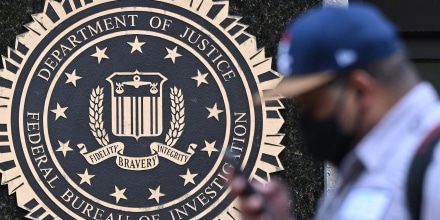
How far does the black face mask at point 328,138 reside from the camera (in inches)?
81.8

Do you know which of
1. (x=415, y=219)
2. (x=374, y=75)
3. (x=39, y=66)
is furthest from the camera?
(x=39, y=66)

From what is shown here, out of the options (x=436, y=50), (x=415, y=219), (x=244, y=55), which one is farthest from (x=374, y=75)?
(x=436, y=50)

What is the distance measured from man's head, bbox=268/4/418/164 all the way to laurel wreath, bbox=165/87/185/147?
3144 mm

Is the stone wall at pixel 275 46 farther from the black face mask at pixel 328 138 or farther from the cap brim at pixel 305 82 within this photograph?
the cap brim at pixel 305 82

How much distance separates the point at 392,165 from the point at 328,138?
0.68 feet

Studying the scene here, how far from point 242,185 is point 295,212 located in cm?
327

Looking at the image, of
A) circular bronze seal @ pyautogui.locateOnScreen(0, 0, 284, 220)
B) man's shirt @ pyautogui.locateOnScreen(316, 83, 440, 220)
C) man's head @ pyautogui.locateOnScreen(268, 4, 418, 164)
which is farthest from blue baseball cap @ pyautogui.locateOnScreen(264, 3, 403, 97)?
circular bronze seal @ pyautogui.locateOnScreen(0, 0, 284, 220)

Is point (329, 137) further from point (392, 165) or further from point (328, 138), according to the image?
point (392, 165)

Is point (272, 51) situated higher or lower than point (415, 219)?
higher

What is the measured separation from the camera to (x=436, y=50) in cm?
566

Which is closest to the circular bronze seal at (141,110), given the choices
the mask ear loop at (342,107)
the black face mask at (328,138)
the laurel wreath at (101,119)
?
the laurel wreath at (101,119)

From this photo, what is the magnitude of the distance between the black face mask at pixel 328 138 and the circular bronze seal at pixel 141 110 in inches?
116

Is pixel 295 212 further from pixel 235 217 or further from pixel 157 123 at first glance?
pixel 157 123

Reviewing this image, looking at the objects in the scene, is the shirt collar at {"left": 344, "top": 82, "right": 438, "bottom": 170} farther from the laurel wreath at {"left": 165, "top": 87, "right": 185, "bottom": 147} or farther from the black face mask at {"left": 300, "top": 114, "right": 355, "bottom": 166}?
the laurel wreath at {"left": 165, "top": 87, "right": 185, "bottom": 147}
